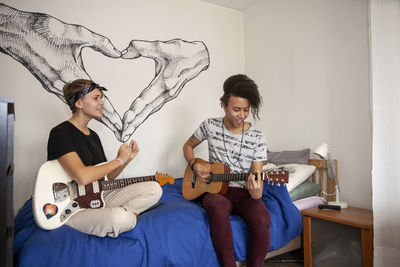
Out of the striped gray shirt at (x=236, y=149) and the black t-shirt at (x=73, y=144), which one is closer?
the black t-shirt at (x=73, y=144)

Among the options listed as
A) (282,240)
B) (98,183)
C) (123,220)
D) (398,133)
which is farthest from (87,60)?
(398,133)

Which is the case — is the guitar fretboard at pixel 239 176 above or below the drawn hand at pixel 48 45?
below

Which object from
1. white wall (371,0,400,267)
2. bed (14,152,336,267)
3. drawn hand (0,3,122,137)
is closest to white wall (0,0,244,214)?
drawn hand (0,3,122,137)

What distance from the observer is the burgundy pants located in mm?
1466

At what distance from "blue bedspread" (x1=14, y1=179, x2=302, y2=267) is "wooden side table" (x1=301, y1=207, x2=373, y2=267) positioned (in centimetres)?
8

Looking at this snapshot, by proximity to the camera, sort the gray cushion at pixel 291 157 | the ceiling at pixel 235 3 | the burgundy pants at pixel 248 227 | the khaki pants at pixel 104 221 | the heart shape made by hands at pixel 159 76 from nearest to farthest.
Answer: the khaki pants at pixel 104 221, the burgundy pants at pixel 248 227, the gray cushion at pixel 291 157, the heart shape made by hands at pixel 159 76, the ceiling at pixel 235 3

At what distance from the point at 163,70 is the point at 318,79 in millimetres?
1481

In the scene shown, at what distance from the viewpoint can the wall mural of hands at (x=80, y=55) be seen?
7.34 ft

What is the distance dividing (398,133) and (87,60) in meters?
2.40

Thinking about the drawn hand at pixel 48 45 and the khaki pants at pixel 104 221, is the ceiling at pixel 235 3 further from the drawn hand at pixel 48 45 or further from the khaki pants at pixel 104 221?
the khaki pants at pixel 104 221

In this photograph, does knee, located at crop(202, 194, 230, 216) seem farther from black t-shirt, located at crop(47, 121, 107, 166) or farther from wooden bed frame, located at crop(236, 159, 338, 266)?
wooden bed frame, located at crop(236, 159, 338, 266)

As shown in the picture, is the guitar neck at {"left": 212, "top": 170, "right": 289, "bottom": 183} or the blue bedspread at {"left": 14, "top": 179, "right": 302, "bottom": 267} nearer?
the blue bedspread at {"left": 14, "top": 179, "right": 302, "bottom": 267}

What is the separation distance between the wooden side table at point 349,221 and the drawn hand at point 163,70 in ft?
5.51

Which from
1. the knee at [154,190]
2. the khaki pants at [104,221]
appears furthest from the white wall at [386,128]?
the khaki pants at [104,221]
